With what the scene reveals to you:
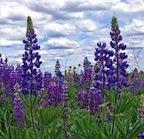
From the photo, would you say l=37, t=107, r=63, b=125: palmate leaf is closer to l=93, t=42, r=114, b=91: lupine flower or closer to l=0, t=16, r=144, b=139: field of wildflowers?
l=0, t=16, r=144, b=139: field of wildflowers

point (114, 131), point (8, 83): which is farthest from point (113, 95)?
point (8, 83)

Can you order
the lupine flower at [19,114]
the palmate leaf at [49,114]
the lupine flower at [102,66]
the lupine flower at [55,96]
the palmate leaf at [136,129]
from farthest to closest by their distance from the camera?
the lupine flower at [19,114] < the lupine flower at [55,96] < the lupine flower at [102,66] < the palmate leaf at [49,114] < the palmate leaf at [136,129]

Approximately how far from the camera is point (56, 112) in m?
5.63

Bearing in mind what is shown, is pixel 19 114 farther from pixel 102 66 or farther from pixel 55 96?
pixel 102 66

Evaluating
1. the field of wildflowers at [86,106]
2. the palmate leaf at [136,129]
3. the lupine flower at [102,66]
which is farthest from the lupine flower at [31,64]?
the palmate leaf at [136,129]

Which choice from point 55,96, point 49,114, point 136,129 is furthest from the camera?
point 55,96

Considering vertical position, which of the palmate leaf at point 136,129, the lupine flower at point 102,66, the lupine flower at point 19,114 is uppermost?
the lupine flower at point 102,66

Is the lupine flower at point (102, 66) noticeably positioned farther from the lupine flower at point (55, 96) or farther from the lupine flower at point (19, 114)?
the lupine flower at point (19, 114)

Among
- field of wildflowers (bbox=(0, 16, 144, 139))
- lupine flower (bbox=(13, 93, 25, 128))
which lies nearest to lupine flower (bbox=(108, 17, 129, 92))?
field of wildflowers (bbox=(0, 16, 144, 139))

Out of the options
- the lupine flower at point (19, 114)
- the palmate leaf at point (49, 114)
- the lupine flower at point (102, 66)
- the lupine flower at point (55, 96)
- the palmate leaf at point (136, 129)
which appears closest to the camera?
the palmate leaf at point (136, 129)

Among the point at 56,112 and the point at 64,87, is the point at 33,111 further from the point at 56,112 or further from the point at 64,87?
the point at 64,87

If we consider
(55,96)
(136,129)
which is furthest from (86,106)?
(136,129)

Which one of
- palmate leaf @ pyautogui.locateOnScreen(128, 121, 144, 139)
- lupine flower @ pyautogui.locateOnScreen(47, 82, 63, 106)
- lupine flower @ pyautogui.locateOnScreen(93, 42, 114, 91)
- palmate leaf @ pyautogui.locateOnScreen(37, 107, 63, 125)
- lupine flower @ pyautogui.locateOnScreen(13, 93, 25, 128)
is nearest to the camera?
palmate leaf @ pyautogui.locateOnScreen(128, 121, 144, 139)

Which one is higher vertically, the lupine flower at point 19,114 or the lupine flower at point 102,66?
the lupine flower at point 102,66
